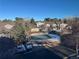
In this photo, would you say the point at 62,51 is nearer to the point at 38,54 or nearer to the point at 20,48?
the point at 38,54

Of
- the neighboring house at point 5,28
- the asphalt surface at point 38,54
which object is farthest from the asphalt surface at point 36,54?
the neighboring house at point 5,28

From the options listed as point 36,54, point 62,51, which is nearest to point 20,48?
point 36,54

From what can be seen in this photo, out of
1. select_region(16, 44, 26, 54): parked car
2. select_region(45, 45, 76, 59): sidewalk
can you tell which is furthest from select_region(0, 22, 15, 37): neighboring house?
select_region(45, 45, 76, 59): sidewalk

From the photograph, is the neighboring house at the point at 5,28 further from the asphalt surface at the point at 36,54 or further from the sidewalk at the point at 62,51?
the sidewalk at the point at 62,51

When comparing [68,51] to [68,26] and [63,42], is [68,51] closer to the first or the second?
[63,42]

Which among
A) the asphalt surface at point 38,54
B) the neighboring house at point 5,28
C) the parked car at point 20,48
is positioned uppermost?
the neighboring house at point 5,28

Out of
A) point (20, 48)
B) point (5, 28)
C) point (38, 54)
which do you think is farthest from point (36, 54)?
point (5, 28)

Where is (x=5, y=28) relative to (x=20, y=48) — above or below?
above

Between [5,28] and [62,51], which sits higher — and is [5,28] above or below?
above

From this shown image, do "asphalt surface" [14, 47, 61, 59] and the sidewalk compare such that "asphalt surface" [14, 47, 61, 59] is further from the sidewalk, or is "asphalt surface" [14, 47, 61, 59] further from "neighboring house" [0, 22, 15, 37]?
"neighboring house" [0, 22, 15, 37]

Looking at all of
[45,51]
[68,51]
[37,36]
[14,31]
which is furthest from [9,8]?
[68,51]

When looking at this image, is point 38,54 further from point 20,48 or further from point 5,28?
point 5,28
